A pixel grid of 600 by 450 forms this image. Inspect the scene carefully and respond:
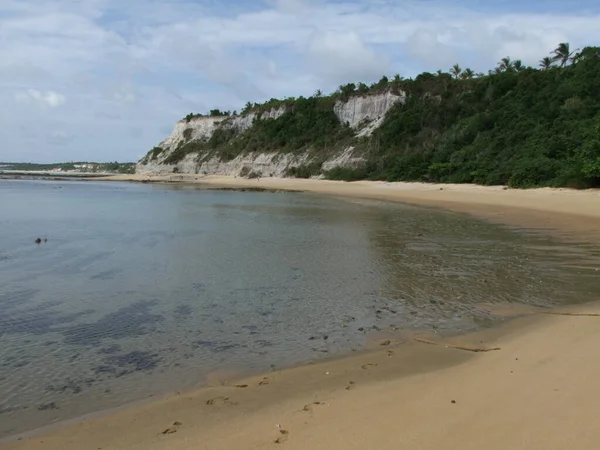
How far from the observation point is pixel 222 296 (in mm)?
9047

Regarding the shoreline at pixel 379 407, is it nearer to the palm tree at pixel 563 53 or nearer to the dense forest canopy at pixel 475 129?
the dense forest canopy at pixel 475 129

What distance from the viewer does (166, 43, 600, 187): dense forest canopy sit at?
31719mm

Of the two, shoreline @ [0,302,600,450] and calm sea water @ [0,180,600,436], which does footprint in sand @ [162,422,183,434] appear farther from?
calm sea water @ [0,180,600,436]

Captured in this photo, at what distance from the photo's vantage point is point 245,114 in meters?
83.9

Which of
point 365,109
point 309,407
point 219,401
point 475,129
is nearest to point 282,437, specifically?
point 309,407

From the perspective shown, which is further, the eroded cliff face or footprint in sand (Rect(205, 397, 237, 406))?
the eroded cliff face

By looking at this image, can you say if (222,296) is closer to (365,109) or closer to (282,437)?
(282,437)

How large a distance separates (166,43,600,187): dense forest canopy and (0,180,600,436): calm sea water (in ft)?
55.8

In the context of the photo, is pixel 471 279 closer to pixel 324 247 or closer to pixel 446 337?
pixel 446 337

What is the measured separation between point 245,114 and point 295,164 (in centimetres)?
2274

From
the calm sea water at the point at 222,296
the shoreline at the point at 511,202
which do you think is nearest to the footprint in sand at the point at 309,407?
the calm sea water at the point at 222,296

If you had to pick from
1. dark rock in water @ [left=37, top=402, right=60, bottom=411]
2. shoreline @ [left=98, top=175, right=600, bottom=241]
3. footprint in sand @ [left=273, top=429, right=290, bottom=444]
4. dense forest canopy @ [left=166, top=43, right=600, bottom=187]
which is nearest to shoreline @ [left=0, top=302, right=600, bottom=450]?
footprint in sand @ [left=273, top=429, right=290, bottom=444]

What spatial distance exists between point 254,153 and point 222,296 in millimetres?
66395

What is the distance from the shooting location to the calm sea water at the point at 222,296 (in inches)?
225
